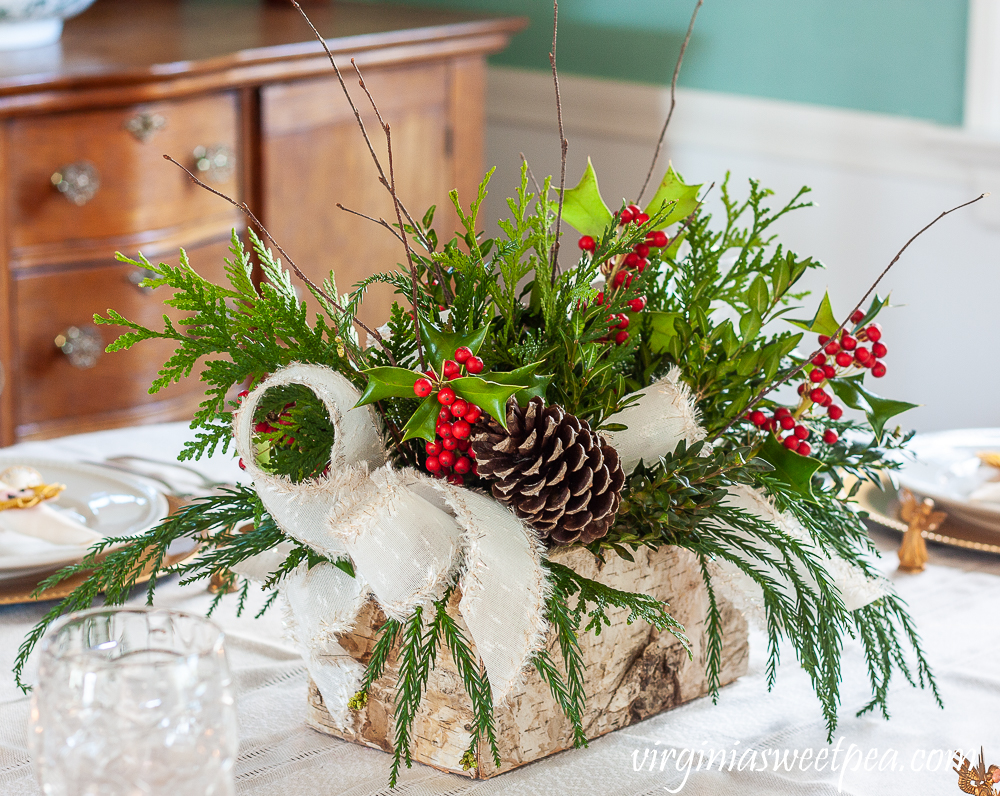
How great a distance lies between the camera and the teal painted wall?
1.92m

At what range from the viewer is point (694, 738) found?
0.64 meters

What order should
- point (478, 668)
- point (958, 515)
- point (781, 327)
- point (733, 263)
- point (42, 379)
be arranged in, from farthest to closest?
1. point (42, 379)
2. point (781, 327)
3. point (958, 515)
4. point (733, 263)
5. point (478, 668)

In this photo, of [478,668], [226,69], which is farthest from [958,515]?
[226,69]

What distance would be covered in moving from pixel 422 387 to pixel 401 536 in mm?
67

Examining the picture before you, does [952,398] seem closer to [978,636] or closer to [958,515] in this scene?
[958,515]

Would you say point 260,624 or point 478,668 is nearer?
point 478,668

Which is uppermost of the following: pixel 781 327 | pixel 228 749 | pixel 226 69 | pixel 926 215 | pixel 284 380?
pixel 226 69

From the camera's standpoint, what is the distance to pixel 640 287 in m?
0.64

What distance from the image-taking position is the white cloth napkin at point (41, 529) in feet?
2.56

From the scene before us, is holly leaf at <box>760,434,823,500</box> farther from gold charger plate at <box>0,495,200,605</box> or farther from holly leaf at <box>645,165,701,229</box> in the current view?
gold charger plate at <box>0,495,200,605</box>

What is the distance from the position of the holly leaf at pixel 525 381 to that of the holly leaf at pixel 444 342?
0.02m

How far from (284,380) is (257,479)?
5cm

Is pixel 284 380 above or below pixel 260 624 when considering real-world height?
above

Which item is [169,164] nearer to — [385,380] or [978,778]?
[385,380]
